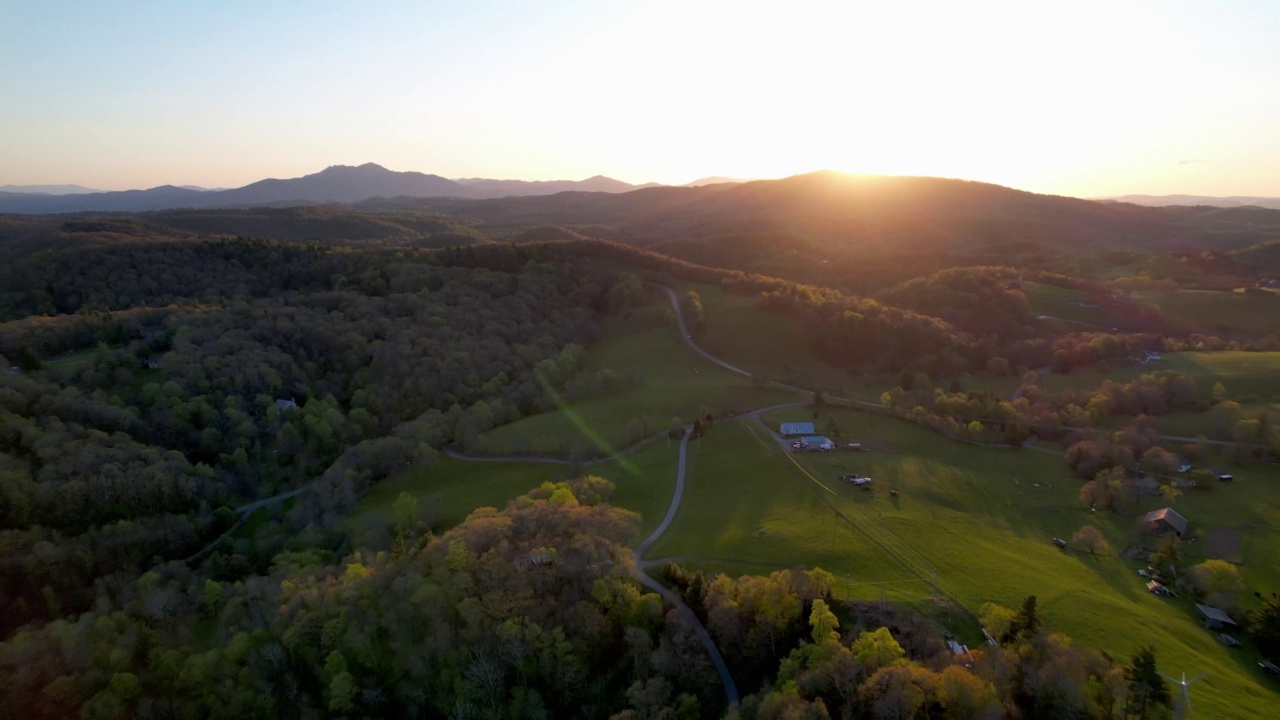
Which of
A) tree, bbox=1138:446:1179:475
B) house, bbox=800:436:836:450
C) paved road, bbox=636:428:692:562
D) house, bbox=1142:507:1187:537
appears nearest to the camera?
house, bbox=1142:507:1187:537

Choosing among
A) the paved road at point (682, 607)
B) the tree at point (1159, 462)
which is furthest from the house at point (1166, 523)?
the paved road at point (682, 607)

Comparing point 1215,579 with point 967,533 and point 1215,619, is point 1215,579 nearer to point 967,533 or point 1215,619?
point 1215,619

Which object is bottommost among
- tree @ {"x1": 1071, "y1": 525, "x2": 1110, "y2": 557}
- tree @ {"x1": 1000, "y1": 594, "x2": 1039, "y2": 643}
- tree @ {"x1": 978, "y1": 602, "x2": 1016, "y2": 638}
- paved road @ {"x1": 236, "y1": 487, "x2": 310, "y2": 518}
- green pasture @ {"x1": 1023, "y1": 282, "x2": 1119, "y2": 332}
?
paved road @ {"x1": 236, "y1": 487, "x2": 310, "y2": 518}

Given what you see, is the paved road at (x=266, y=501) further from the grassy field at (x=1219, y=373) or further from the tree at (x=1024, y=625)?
the grassy field at (x=1219, y=373)

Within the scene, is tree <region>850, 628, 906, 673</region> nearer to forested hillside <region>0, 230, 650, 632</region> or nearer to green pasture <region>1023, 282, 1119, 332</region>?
forested hillside <region>0, 230, 650, 632</region>

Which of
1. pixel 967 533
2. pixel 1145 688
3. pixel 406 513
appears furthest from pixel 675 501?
pixel 1145 688

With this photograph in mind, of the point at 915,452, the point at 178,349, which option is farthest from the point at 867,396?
the point at 178,349

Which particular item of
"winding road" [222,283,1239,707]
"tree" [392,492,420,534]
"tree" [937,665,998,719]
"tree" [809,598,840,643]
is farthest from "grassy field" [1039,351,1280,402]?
"tree" [392,492,420,534]
